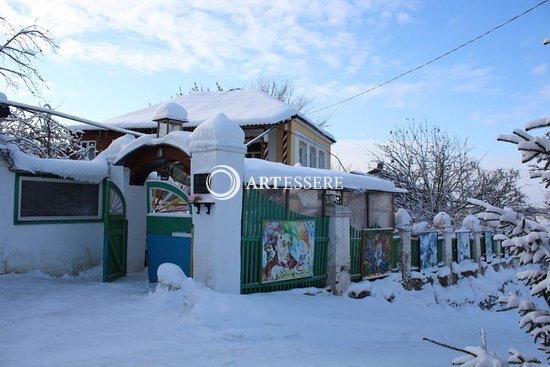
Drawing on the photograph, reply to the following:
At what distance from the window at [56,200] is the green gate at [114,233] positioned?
37.4 inches

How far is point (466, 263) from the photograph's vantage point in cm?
1507

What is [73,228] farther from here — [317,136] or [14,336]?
[317,136]

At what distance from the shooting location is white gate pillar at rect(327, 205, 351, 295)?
954 centimetres

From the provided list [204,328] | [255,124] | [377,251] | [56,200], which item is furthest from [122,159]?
[255,124]

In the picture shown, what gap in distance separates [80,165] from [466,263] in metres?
12.0

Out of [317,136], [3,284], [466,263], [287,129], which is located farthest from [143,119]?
[466,263]

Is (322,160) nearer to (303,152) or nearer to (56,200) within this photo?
(303,152)

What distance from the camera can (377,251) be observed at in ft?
36.3

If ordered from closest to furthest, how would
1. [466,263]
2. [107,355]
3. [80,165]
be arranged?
[107,355]
[80,165]
[466,263]

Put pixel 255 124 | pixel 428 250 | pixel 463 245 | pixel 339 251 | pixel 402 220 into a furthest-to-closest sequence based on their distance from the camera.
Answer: pixel 255 124, pixel 463 245, pixel 428 250, pixel 402 220, pixel 339 251

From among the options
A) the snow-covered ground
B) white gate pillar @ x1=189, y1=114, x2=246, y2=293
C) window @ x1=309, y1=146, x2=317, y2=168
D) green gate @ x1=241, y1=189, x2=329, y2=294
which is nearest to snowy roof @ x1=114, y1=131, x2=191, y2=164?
white gate pillar @ x1=189, y1=114, x2=246, y2=293

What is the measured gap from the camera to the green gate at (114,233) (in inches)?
362

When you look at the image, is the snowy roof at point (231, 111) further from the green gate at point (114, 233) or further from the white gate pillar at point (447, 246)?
the white gate pillar at point (447, 246)

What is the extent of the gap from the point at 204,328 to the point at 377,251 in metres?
5.84
